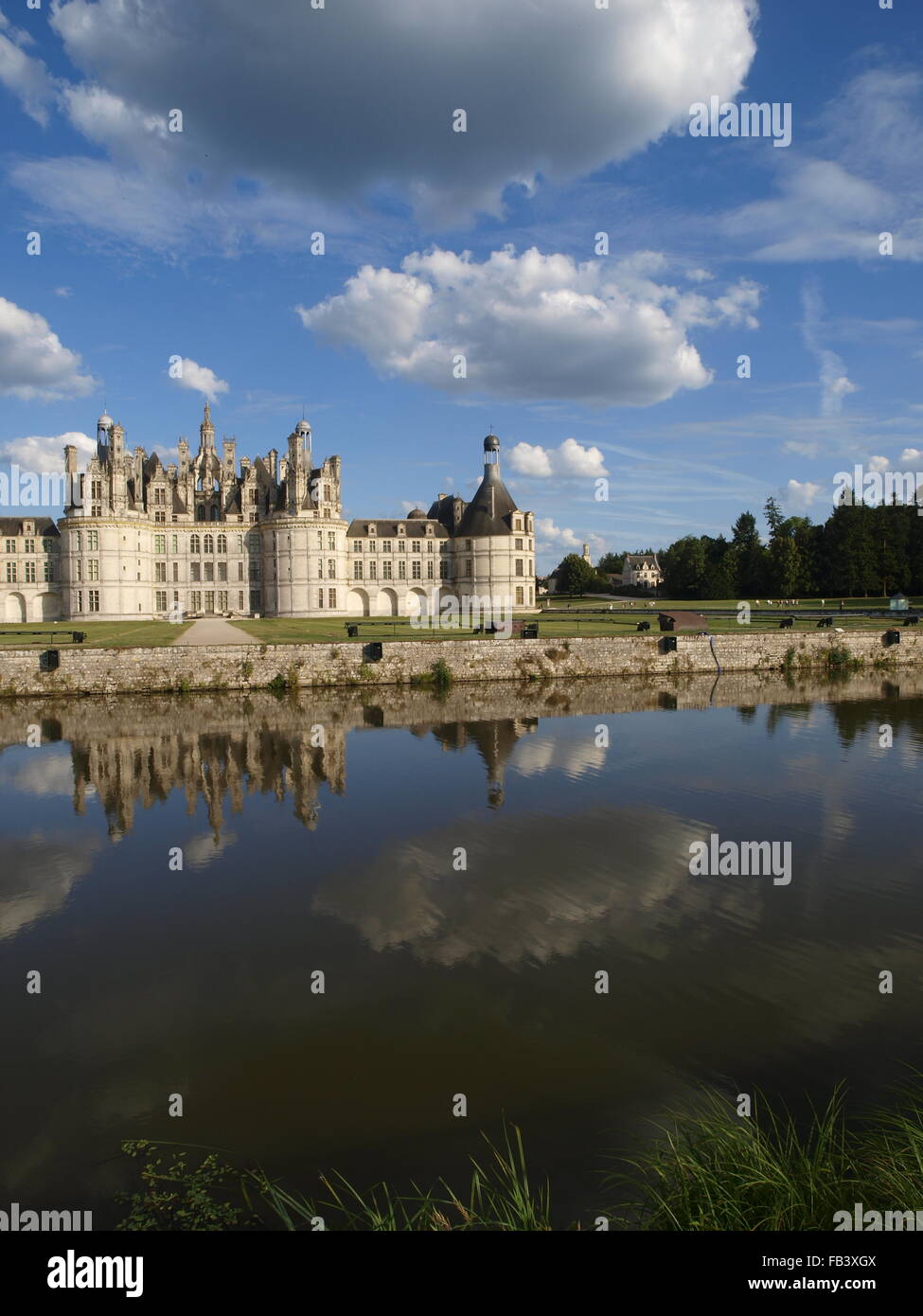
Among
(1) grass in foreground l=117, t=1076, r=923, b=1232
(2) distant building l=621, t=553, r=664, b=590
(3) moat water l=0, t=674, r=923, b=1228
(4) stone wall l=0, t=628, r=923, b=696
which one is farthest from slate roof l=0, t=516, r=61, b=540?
(2) distant building l=621, t=553, r=664, b=590

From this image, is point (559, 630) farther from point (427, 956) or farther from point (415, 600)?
point (415, 600)

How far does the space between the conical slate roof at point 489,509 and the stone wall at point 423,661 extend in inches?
1677

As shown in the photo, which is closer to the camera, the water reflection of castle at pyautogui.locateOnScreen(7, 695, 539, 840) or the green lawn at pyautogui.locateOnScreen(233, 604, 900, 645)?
the water reflection of castle at pyautogui.locateOnScreen(7, 695, 539, 840)

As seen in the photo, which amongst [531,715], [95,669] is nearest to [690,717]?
[531,715]

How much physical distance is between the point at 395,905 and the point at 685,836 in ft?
18.8

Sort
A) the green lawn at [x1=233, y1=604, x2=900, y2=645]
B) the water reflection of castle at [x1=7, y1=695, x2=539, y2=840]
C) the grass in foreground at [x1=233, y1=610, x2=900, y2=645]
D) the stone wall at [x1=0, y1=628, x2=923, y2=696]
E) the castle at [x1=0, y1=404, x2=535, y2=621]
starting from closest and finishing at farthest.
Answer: the water reflection of castle at [x1=7, y1=695, x2=539, y2=840] → the stone wall at [x1=0, y1=628, x2=923, y2=696] → the grass in foreground at [x1=233, y1=610, x2=900, y2=645] → the green lawn at [x1=233, y1=604, x2=900, y2=645] → the castle at [x1=0, y1=404, x2=535, y2=621]

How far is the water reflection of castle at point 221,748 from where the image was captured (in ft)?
56.7

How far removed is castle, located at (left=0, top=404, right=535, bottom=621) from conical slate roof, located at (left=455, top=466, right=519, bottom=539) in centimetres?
13

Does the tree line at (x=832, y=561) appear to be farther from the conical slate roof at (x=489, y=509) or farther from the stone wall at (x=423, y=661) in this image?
the stone wall at (x=423, y=661)

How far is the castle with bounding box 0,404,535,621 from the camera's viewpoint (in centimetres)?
7231

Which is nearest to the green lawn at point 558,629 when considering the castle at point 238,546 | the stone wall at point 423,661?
the stone wall at point 423,661

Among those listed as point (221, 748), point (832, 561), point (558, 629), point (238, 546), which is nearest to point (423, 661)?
point (558, 629)

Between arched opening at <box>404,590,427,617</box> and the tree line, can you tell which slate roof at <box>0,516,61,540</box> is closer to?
arched opening at <box>404,590,427,617</box>

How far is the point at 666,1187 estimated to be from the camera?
509 centimetres
